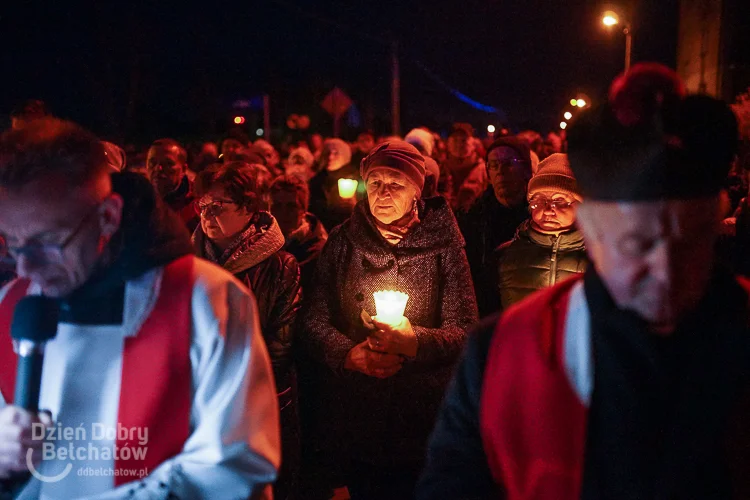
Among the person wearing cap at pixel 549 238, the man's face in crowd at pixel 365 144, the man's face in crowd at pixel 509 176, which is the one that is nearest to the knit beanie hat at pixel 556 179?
the person wearing cap at pixel 549 238

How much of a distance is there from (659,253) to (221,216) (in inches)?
121

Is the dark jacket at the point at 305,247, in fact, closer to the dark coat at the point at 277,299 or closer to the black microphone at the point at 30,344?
the dark coat at the point at 277,299

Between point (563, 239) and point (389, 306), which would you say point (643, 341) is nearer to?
point (389, 306)

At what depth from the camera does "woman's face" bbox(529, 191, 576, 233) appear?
14.1 ft

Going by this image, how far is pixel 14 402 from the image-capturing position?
1.89 metres

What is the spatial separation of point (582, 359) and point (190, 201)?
502cm

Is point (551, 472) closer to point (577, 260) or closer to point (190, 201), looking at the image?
point (577, 260)

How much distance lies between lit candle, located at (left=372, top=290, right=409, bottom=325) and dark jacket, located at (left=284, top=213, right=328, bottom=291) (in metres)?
1.87

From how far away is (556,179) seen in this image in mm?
4340

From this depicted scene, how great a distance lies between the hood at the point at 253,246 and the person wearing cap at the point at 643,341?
2538 millimetres

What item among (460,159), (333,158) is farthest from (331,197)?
(460,159)

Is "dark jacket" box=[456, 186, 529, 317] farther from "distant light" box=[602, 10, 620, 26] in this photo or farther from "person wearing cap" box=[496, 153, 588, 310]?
→ "distant light" box=[602, 10, 620, 26]

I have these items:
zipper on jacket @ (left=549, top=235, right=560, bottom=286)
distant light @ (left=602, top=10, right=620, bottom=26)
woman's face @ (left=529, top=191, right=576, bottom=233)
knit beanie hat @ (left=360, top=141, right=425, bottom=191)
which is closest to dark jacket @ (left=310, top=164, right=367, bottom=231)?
knit beanie hat @ (left=360, top=141, right=425, bottom=191)

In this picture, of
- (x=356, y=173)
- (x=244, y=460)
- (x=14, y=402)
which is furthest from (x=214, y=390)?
(x=356, y=173)
